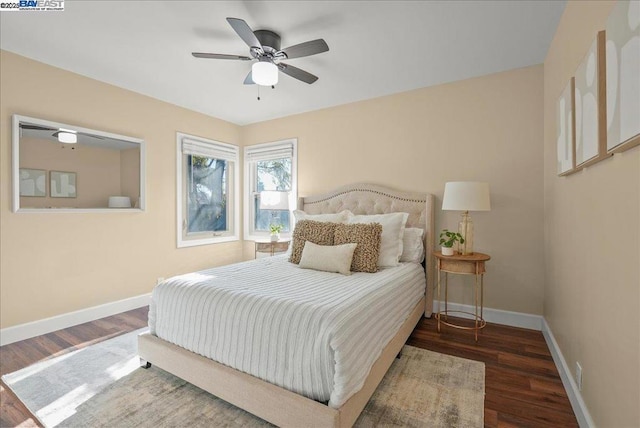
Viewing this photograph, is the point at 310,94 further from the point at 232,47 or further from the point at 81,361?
the point at 81,361

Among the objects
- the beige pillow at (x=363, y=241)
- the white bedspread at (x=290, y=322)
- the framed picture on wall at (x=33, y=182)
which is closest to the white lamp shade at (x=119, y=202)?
the framed picture on wall at (x=33, y=182)

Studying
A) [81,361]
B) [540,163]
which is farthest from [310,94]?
[81,361]

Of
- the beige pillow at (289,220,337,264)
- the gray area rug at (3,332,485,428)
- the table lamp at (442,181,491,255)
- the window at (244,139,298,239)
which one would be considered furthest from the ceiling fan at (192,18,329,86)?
the gray area rug at (3,332,485,428)

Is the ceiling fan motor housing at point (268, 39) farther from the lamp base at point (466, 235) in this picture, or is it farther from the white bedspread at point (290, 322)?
the lamp base at point (466, 235)

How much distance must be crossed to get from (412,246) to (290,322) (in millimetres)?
1968

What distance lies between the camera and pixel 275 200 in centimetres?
440

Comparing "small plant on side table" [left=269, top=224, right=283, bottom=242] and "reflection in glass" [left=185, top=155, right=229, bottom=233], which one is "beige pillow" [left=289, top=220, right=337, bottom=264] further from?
"reflection in glass" [left=185, top=155, right=229, bottom=233]

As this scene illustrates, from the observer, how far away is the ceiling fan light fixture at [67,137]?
9.65 feet

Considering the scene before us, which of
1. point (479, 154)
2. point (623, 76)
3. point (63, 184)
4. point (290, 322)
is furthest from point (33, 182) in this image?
point (479, 154)

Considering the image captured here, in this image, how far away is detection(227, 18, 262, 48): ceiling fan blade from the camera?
1892 millimetres

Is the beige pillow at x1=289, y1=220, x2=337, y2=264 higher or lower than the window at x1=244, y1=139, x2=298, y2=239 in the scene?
lower

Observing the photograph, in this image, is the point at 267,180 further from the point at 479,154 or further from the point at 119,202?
the point at 479,154

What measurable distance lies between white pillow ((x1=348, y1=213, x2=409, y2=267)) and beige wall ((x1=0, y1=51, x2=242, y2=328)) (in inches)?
104

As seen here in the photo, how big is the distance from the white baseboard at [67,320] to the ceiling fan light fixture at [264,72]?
2932mm
